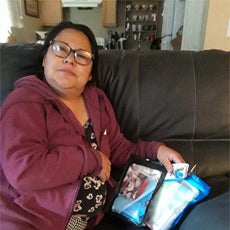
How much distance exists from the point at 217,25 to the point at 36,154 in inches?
64.3

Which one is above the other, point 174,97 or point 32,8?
point 32,8

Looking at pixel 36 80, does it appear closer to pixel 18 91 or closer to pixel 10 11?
pixel 18 91

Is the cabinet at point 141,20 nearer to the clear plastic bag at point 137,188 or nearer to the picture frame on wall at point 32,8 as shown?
the picture frame on wall at point 32,8

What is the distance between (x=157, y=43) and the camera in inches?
146

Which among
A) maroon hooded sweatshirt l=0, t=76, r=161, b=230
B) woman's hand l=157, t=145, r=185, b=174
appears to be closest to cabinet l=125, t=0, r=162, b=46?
woman's hand l=157, t=145, r=185, b=174

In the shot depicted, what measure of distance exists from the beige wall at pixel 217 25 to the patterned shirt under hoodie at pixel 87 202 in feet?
4.78

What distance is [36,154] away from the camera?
700 mm

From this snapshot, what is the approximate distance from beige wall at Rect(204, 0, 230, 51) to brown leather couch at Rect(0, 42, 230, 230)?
79 centimetres

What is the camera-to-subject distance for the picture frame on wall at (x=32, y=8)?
124 inches

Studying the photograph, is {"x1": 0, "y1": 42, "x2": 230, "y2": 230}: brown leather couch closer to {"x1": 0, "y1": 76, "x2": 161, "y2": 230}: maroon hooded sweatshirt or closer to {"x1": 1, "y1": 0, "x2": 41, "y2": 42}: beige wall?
{"x1": 0, "y1": 76, "x2": 161, "y2": 230}: maroon hooded sweatshirt

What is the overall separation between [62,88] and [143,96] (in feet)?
1.20

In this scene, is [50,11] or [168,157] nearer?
[168,157]

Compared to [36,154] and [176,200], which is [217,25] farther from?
[36,154]

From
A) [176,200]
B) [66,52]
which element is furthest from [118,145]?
[66,52]
